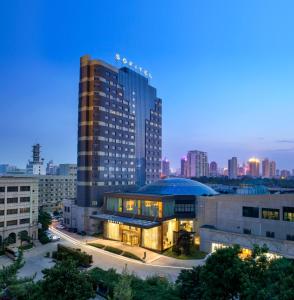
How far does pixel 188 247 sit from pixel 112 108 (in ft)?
153

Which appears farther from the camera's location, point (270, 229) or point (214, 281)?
point (270, 229)

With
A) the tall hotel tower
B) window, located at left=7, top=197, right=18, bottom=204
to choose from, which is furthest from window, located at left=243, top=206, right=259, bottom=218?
window, located at left=7, top=197, right=18, bottom=204

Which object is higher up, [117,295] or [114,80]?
[114,80]

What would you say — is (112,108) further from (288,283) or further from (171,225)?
(288,283)

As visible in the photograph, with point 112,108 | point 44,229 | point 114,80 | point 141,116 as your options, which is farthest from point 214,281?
point 141,116

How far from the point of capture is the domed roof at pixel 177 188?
202 ft

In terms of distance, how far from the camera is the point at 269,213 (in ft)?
143

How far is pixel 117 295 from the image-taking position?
18.6 metres

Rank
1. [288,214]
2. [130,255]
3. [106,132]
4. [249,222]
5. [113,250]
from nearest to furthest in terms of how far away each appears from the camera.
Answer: [288,214], [249,222], [130,255], [113,250], [106,132]

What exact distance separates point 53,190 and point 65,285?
96.0 m

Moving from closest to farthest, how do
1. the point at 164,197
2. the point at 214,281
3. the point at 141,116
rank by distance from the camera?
the point at 214,281, the point at 164,197, the point at 141,116

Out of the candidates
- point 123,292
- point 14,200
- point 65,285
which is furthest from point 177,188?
point 123,292

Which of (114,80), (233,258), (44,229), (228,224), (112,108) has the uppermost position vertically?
(114,80)

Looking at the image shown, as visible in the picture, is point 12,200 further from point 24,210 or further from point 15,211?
point 24,210
